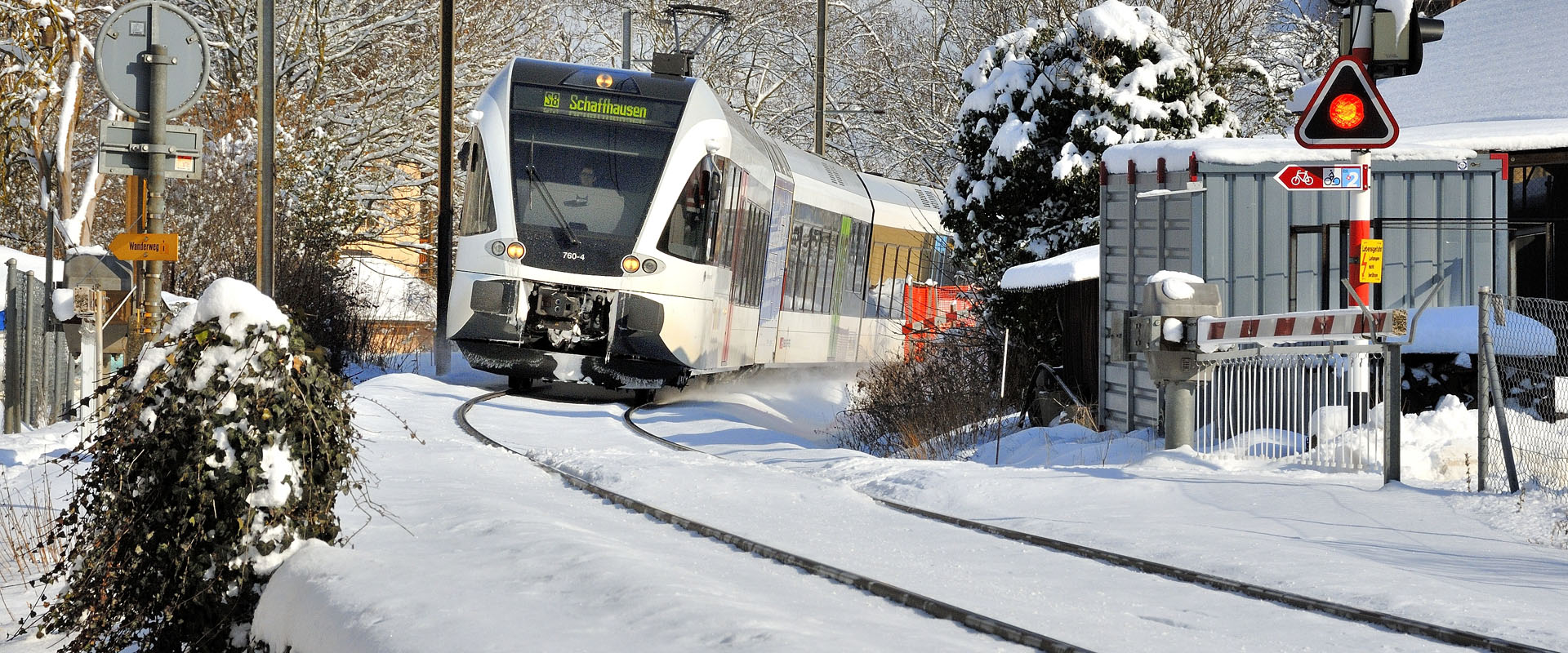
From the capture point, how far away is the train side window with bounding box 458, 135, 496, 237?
17719 mm

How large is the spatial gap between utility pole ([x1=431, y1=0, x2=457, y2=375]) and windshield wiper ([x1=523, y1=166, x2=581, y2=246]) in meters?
5.24

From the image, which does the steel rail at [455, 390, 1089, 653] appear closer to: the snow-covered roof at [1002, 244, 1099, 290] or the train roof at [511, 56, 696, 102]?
the snow-covered roof at [1002, 244, 1099, 290]

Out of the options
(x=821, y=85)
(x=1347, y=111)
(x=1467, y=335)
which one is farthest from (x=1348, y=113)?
(x=821, y=85)

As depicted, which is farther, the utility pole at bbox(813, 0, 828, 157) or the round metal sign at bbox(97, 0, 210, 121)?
the utility pole at bbox(813, 0, 828, 157)

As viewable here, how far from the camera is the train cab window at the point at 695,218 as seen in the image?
17812mm

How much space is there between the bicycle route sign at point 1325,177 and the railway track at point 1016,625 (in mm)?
3201

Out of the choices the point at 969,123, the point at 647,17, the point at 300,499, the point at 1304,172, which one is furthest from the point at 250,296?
the point at 647,17

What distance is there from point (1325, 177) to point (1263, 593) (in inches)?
171

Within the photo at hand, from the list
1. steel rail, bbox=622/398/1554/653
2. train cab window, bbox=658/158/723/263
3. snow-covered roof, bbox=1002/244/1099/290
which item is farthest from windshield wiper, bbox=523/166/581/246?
steel rail, bbox=622/398/1554/653

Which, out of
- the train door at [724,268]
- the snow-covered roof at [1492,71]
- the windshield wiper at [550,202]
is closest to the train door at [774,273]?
the train door at [724,268]

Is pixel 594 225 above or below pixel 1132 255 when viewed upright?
above

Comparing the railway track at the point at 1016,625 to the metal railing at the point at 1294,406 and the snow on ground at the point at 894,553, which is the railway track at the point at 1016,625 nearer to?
the snow on ground at the point at 894,553

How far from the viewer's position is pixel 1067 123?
19484mm

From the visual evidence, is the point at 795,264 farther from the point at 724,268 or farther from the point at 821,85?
the point at 821,85
